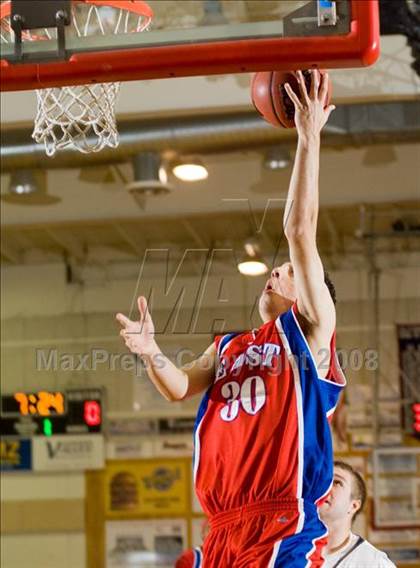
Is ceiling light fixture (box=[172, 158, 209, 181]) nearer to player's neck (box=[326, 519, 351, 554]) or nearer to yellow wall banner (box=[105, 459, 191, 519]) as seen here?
yellow wall banner (box=[105, 459, 191, 519])

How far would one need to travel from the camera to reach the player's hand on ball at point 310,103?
3514mm

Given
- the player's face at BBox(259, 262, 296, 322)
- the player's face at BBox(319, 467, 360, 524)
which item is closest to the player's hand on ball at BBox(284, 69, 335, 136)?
the player's face at BBox(259, 262, 296, 322)

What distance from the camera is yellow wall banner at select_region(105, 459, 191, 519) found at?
412 inches

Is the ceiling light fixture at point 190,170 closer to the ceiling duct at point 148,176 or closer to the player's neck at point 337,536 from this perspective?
the ceiling duct at point 148,176

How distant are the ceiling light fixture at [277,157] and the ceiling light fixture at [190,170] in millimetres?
635

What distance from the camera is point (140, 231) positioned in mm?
9859

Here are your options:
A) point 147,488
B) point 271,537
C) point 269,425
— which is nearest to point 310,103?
point 269,425

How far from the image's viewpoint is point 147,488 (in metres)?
10.5

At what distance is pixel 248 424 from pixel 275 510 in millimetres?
297

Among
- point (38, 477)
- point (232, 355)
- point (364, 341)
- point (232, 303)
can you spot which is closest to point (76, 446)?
point (38, 477)

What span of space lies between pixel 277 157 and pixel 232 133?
2.05 feet

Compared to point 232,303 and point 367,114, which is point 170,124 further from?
point 232,303

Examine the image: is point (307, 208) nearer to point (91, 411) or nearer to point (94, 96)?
point (94, 96)

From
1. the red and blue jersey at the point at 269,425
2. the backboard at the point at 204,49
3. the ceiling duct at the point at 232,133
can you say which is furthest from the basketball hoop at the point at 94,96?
the ceiling duct at the point at 232,133
